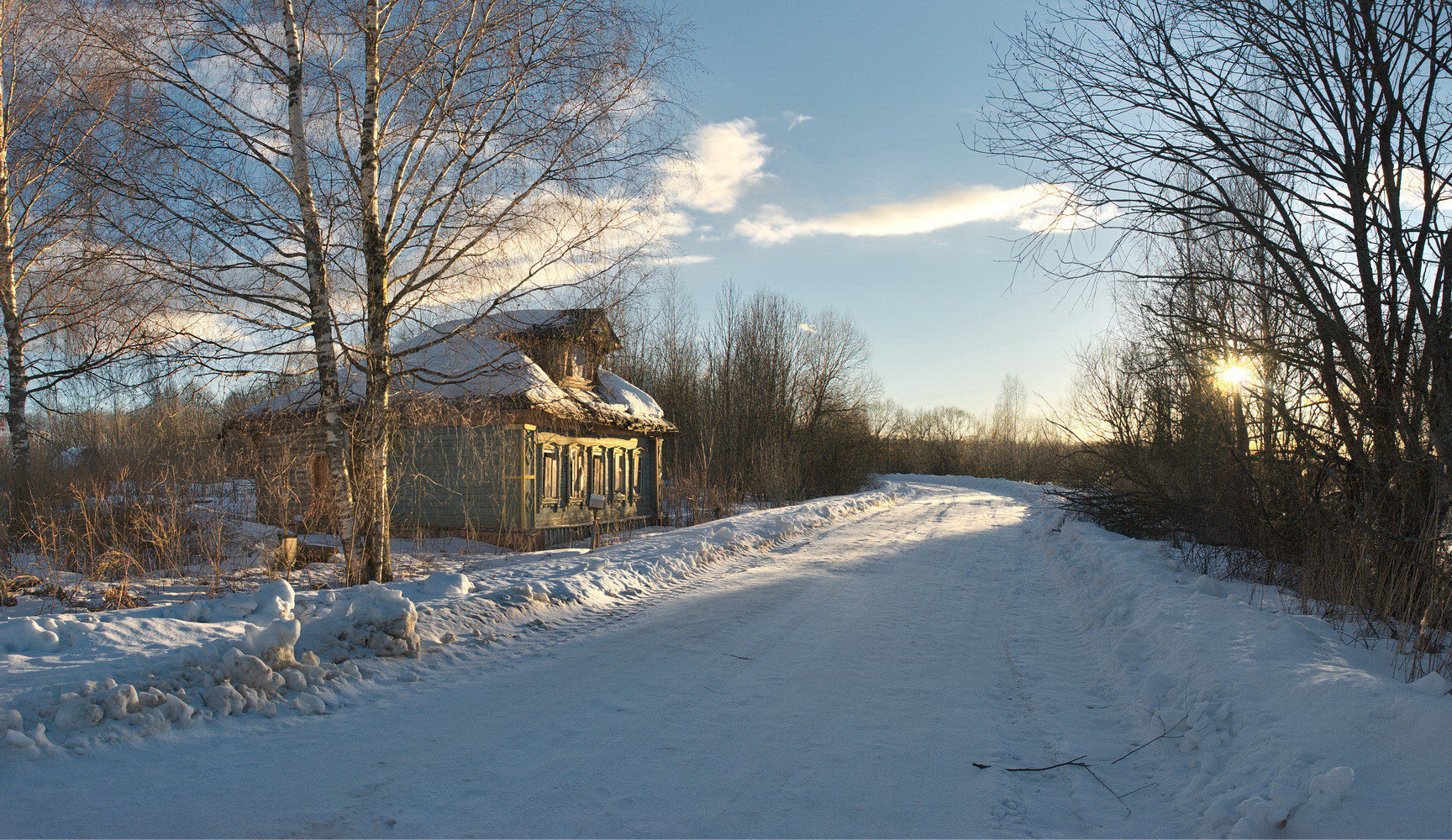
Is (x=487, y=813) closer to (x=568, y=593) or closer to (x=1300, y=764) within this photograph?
(x=1300, y=764)

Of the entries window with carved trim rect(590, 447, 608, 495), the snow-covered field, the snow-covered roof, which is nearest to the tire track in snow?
the snow-covered field

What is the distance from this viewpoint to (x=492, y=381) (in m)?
12.9

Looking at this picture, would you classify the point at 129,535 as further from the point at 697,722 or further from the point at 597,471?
the point at 597,471

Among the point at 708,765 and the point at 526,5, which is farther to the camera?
the point at 526,5

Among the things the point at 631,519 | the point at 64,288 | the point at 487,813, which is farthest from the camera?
the point at 631,519

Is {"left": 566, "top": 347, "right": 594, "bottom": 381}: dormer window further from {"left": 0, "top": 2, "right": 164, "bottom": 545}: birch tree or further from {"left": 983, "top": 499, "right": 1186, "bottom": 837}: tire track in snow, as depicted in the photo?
{"left": 983, "top": 499, "right": 1186, "bottom": 837}: tire track in snow

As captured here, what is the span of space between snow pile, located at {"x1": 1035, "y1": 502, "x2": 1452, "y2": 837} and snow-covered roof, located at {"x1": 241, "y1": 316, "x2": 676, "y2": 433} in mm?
6490

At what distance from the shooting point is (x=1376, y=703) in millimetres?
3557

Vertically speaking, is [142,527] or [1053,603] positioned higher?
[142,527]

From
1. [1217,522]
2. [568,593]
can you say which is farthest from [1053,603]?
[568,593]

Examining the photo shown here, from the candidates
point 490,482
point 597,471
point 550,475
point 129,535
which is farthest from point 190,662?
point 597,471

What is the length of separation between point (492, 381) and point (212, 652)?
8644 mm

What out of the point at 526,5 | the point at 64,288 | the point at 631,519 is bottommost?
the point at 631,519

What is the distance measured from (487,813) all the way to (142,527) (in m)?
9.75
